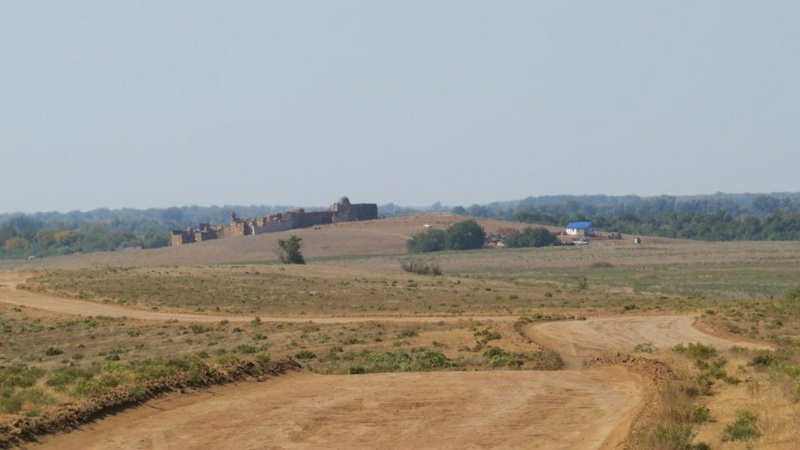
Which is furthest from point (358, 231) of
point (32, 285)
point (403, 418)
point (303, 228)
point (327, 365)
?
point (403, 418)

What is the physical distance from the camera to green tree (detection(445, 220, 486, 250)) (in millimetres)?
159375

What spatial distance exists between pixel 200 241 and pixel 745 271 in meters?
80.4

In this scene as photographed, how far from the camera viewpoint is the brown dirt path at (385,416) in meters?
18.8

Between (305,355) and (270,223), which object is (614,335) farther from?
(270,223)

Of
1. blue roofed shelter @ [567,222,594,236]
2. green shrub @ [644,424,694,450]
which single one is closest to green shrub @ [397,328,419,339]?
green shrub @ [644,424,694,450]

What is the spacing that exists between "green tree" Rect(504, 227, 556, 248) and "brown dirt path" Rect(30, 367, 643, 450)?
13572cm

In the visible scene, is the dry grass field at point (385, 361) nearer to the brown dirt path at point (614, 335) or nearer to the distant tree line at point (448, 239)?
the brown dirt path at point (614, 335)

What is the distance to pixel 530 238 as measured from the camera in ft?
538

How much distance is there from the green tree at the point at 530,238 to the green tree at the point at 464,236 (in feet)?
13.0

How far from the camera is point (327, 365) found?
32219 mm

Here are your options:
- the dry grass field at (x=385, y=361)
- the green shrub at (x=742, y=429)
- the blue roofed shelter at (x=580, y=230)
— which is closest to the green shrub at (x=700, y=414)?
→ the dry grass field at (x=385, y=361)

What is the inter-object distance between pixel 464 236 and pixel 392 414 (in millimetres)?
139884

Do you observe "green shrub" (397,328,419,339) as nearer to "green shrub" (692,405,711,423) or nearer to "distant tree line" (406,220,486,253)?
"green shrub" (692,405,711,423)

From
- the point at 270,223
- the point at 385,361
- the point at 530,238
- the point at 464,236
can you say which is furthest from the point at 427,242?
the point at 385,361
